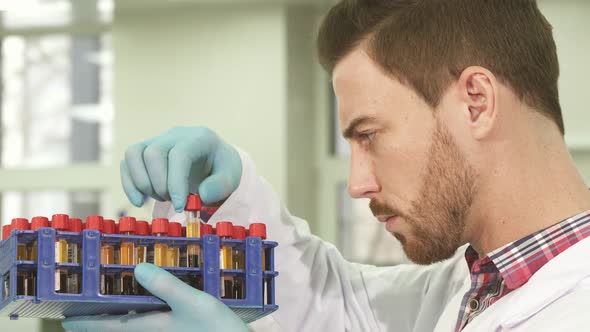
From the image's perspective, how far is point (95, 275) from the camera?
1023 millimetres

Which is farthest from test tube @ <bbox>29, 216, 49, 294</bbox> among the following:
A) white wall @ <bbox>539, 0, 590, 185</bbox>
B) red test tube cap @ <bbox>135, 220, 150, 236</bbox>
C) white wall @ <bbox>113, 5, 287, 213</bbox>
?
Answer: white wall @ <bbox>539, 0, 590, 185</bbox>

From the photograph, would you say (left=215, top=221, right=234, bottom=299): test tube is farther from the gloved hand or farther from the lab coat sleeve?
the lab coat sleeve

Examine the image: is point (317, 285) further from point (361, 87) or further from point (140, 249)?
point (140, 249)

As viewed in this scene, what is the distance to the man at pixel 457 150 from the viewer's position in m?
1.23

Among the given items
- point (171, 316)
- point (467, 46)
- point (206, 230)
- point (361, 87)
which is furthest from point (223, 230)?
point (467, 46)

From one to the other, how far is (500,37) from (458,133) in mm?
154

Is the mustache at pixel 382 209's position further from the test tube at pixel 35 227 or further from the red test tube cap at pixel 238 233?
the test tube at pixel 35 227

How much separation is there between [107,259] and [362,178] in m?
0.45

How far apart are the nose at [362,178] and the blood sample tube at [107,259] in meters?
0.41


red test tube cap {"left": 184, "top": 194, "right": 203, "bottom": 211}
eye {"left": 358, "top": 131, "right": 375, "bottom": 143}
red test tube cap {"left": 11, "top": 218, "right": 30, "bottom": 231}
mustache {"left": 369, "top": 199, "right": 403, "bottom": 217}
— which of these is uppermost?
eye {"left": 358, "top": 131, "right": 375, "bottom": 143}

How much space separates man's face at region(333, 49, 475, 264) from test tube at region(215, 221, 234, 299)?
0.93 ft

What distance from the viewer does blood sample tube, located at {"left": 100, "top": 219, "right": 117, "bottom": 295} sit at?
1045mm

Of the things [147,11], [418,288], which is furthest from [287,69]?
[418,288]

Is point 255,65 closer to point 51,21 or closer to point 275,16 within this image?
point 275,16
